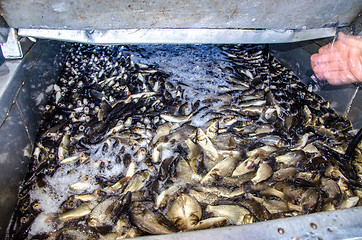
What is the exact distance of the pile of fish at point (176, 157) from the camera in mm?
1826

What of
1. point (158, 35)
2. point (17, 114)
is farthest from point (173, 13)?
point (17, 114)

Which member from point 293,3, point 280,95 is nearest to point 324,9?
point 293,3

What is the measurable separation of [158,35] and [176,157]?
4.05 feet

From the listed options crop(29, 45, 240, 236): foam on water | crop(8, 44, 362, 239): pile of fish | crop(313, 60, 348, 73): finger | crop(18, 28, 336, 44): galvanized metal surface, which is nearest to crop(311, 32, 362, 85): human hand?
crop(313, 60, 348, 73): finger

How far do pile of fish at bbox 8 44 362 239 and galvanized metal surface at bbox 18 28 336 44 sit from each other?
2.77 feet

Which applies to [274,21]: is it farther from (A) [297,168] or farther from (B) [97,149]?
(B) [97,149]

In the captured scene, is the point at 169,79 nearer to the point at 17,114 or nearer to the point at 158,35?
the point at 158,35

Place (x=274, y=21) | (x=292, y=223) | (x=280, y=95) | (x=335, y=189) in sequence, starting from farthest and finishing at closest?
1. (x=280, y=95)
2. (x=274, y=21)
3. (x=335, y=189)
4. (x=292, y=223)

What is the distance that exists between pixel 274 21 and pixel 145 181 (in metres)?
2.02

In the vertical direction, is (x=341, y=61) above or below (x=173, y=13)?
below

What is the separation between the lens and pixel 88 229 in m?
1.77

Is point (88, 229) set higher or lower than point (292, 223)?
lower

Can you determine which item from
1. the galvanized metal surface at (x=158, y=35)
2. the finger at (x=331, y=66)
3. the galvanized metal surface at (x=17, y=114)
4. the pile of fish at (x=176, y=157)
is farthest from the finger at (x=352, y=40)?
the galvanized metal surface at (x=17, y=114)

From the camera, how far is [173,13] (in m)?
2.11
